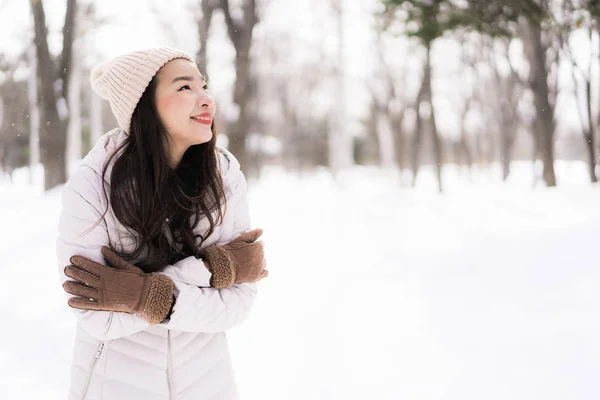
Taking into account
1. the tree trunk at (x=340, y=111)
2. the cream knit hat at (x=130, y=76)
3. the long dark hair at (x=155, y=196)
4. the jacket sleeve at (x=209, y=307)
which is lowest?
the jacket sleeve at (x=209, y=307)

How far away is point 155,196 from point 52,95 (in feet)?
35.0

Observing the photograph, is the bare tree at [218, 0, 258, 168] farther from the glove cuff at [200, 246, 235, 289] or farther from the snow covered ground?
the glove cuff at [200, 246, 235, 289]

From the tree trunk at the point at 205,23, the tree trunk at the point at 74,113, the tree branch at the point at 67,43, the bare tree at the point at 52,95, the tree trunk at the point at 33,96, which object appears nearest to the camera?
the bare tree at the point at 52,95

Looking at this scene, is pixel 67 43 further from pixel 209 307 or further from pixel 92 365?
pixel 209 307

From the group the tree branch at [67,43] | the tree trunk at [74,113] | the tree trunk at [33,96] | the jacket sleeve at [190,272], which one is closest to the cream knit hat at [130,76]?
the jacket sleeve at [190,272]

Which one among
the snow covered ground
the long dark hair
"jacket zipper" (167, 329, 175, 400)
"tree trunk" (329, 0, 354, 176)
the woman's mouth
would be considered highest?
"tree trunk" (329, 0, 354, 176)

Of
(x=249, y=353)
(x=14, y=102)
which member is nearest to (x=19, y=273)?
(x=249, y=353)

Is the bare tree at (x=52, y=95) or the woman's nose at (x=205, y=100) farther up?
the bare tree at (x=52, y=95)

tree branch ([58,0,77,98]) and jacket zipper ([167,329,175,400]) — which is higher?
tree branch ([58,0,77,98])

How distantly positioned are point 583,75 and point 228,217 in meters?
14.6

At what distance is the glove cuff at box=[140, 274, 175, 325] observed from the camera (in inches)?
54.2

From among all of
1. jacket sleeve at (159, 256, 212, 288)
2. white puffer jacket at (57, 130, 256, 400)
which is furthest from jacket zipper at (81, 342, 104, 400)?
jacket sleeve at (159, 256, 212, 288)

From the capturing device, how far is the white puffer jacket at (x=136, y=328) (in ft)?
4.65

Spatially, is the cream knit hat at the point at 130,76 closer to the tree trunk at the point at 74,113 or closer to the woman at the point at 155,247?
the woman at the point at 155,247
